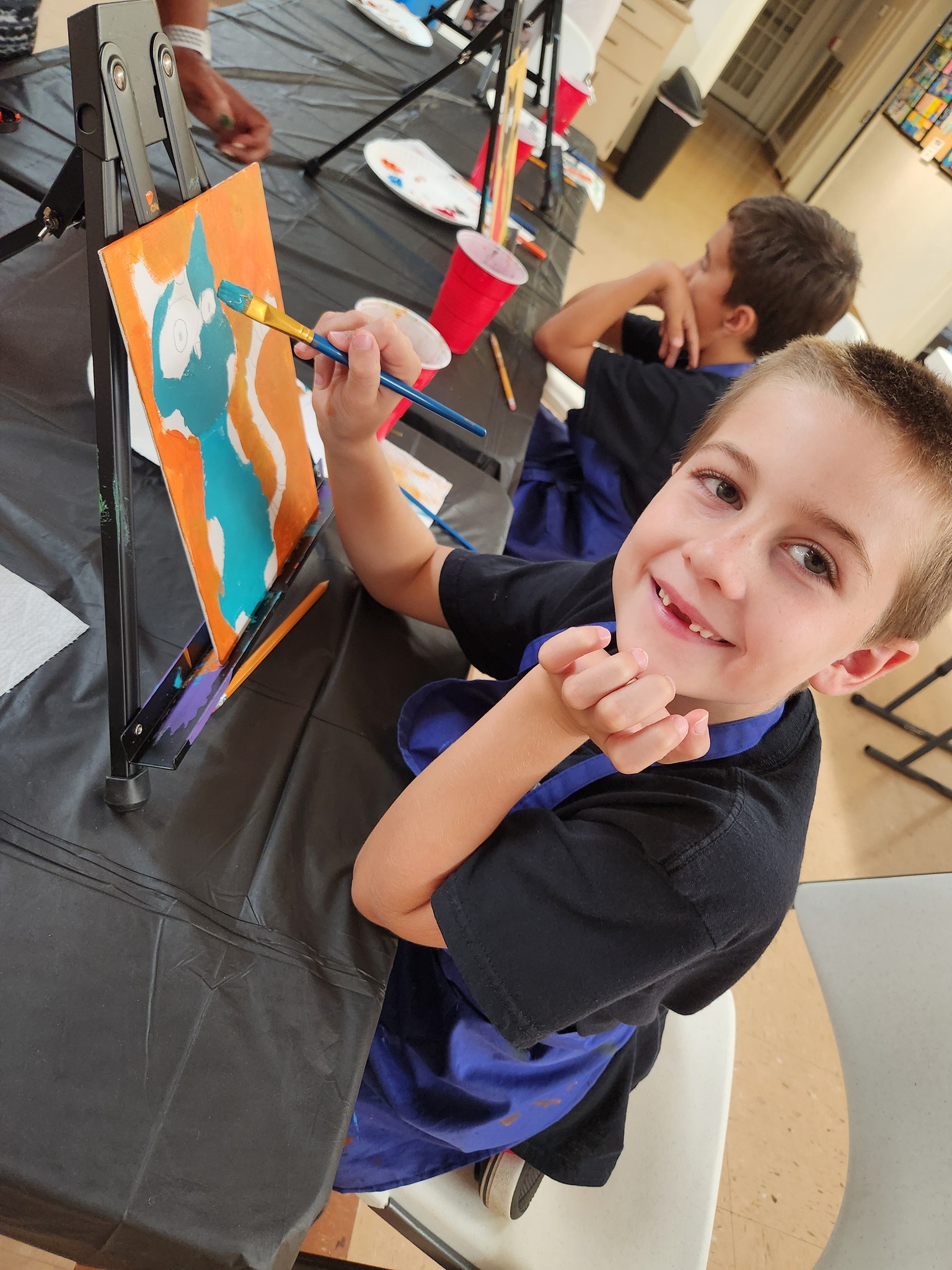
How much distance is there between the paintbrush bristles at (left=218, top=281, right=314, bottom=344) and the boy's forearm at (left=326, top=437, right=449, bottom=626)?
0.20 m

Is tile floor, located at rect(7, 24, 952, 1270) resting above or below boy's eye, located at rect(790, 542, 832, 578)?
below

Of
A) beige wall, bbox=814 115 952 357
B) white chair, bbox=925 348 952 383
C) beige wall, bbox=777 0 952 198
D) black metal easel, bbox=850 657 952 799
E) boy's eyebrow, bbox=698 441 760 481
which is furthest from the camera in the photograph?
beige wall, bbox=777 0 952 198

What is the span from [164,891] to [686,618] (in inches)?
18.5

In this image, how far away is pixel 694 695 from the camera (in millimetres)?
650

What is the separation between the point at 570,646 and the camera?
0.55 meters

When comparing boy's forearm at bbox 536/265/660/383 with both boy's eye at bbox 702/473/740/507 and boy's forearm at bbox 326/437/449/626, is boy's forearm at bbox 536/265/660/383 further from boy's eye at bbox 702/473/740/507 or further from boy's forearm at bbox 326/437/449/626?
boy's eye at bbox 702/473/740/507

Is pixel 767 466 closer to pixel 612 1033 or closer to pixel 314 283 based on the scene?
pixel 612 1033

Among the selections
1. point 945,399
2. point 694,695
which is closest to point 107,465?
point 694,695

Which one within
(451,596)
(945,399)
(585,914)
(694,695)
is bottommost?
(451,596)

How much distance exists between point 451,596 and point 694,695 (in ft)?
1.16

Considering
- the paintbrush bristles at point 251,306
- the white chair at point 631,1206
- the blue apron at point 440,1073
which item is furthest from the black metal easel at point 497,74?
the white chair at point 631,1206

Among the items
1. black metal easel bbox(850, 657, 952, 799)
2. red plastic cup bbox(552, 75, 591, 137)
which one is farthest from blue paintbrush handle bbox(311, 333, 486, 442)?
black metal easel bbox(850, 657, 952, 799)

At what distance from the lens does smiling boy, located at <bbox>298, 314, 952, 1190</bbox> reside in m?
0.58

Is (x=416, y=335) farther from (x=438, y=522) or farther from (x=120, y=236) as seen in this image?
(x=120, y=236)
